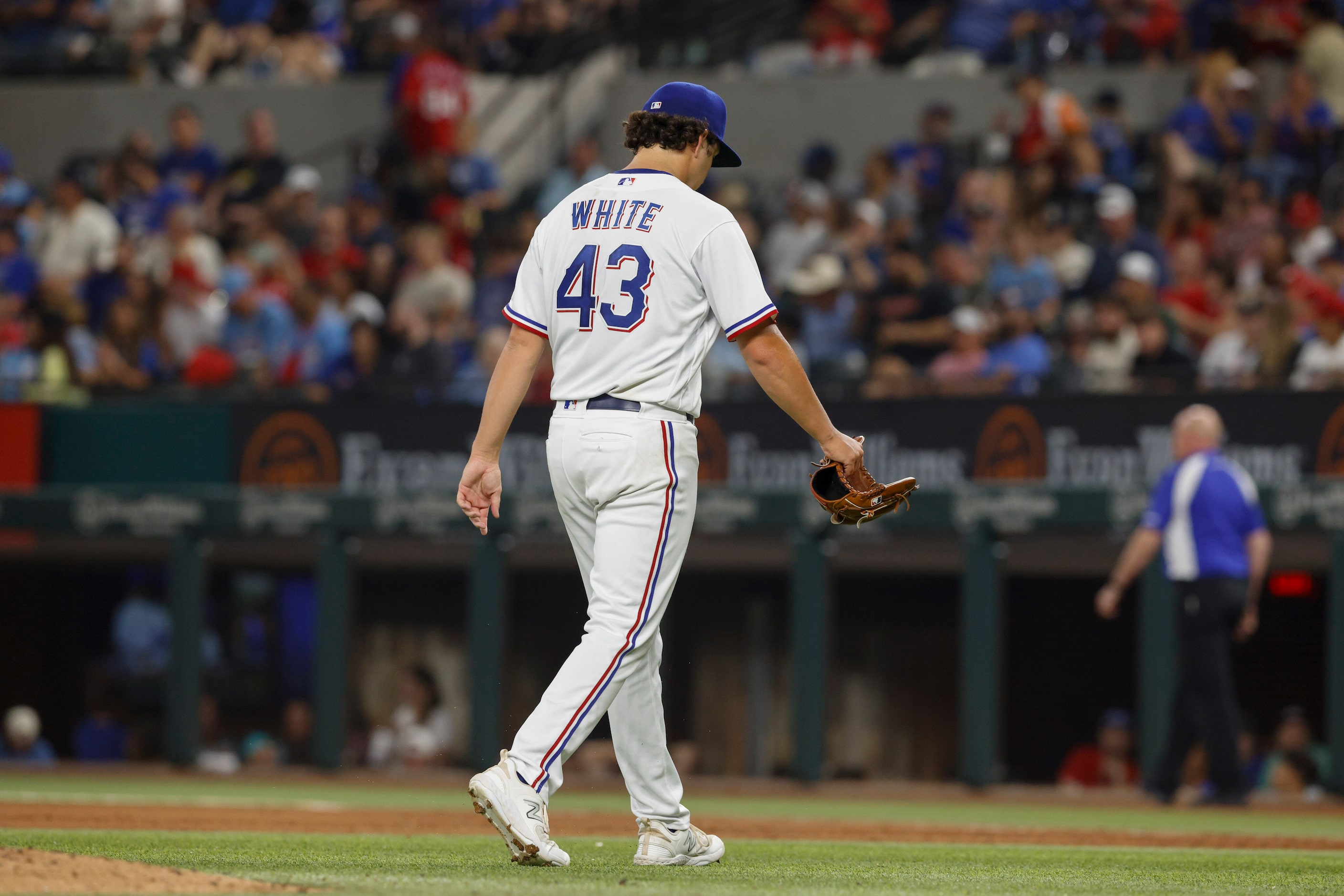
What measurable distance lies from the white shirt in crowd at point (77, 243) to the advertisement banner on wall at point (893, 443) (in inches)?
125

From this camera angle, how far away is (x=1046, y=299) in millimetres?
11859

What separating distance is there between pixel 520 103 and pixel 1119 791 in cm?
896

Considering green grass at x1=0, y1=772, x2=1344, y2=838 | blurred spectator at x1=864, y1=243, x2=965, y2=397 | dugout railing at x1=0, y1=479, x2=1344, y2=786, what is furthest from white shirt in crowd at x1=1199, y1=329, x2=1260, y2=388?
green grass at x1=0, y1=772, x2=1344, y2=838

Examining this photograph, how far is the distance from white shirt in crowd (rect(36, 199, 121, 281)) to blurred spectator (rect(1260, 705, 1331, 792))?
30.2 ft

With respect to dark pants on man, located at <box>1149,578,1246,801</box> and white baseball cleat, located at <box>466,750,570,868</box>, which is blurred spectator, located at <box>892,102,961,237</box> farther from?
white baseball cleat, located at <box>466,750,570,868</box>

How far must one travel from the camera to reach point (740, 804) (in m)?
9.30

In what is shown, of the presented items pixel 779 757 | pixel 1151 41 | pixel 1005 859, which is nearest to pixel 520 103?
pixel 1151 41

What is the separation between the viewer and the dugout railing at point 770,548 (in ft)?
33.4

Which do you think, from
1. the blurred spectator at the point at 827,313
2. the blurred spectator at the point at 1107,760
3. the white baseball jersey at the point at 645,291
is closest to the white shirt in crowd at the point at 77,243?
the blurred spectator at the point at 827,313

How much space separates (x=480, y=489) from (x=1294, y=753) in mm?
6757

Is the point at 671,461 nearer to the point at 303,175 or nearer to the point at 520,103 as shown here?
the point at 303,175

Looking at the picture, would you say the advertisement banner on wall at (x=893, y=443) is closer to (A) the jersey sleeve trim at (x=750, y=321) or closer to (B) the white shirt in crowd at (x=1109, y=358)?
(B) the white shirt in crowd at (x=1109, y=358)

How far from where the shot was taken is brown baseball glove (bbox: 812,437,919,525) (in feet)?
16.1

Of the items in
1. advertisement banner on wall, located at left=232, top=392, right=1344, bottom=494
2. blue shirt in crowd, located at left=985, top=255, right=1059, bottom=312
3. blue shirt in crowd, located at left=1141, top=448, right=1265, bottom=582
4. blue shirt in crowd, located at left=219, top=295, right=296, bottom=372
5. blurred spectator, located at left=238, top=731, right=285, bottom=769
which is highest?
blue shirt in crowd, located at left=985, top=255, right=1059, bottom=312
